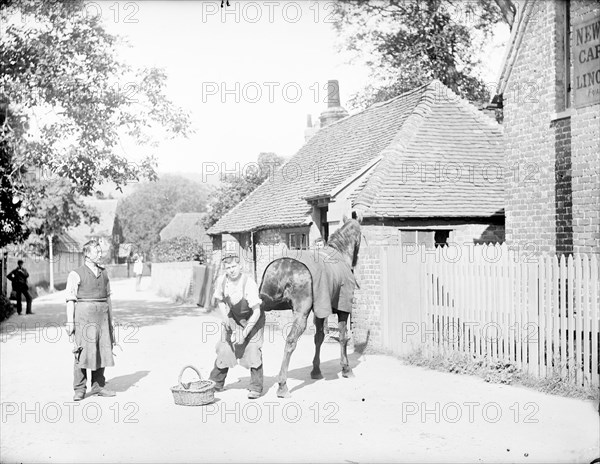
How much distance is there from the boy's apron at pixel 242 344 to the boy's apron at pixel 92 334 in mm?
1620

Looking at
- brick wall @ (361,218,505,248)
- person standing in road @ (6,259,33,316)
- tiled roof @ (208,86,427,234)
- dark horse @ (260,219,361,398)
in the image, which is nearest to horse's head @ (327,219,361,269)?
dark horse @ (260,219,361,398)

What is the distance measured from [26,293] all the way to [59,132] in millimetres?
8314

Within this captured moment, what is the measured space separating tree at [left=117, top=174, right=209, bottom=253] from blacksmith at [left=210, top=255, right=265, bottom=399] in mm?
80328

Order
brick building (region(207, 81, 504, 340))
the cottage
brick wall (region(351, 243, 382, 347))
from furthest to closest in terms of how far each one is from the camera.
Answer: the cottage, brick building (region(207, 81, 504, 340)), brick wall (region(351, 243, 382, 347))

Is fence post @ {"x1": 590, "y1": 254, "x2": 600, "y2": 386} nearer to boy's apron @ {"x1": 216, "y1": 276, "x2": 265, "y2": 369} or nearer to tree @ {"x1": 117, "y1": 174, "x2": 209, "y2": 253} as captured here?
boy's apron @ {"x1": 216, "y1": 276, "x2": 265, "y2": 369}

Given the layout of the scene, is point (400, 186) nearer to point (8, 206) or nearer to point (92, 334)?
point (92, 334)

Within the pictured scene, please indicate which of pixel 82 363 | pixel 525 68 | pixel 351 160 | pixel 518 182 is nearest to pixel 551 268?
pixel 518 182

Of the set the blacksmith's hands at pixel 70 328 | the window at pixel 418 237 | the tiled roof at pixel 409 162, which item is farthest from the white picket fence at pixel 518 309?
the blacksmith's hands at pixel 70 328

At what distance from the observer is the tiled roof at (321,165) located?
18172mm

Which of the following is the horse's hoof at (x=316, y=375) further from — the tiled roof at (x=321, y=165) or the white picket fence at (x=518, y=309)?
the tiled roof at (x=321, y=165)

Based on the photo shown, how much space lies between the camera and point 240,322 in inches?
364

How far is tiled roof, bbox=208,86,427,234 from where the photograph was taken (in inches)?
715

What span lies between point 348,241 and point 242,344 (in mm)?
2979

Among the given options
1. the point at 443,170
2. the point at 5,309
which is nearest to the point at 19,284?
the point at 5,309
